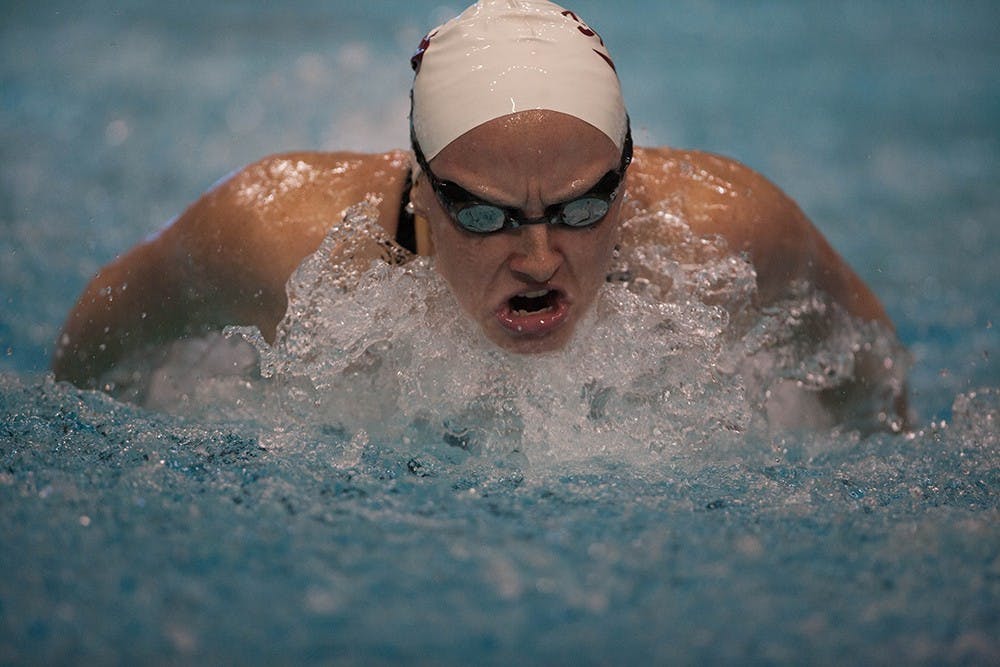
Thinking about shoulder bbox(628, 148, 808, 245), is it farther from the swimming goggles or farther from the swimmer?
the swimming goggles

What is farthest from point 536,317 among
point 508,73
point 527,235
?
point 508,73

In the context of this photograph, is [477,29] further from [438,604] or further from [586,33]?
[438,604]

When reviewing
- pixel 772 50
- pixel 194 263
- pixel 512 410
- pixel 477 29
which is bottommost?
pixel 512 410

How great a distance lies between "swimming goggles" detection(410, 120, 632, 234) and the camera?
1.77 m

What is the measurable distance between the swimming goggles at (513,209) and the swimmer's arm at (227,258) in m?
0.32

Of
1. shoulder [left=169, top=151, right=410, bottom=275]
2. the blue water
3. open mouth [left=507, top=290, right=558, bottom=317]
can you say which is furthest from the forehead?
the blue water

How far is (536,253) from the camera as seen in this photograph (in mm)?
1788

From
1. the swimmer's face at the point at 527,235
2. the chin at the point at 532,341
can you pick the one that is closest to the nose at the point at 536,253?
the swimmer's face at the point at 527,235

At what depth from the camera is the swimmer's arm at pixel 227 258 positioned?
2.09 m

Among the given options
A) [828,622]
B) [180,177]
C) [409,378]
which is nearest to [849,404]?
[409,378]

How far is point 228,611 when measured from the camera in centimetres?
130

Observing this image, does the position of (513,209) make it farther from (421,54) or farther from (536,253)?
(421,54)

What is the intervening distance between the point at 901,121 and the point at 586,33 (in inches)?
119

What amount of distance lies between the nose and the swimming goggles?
0.01 m
